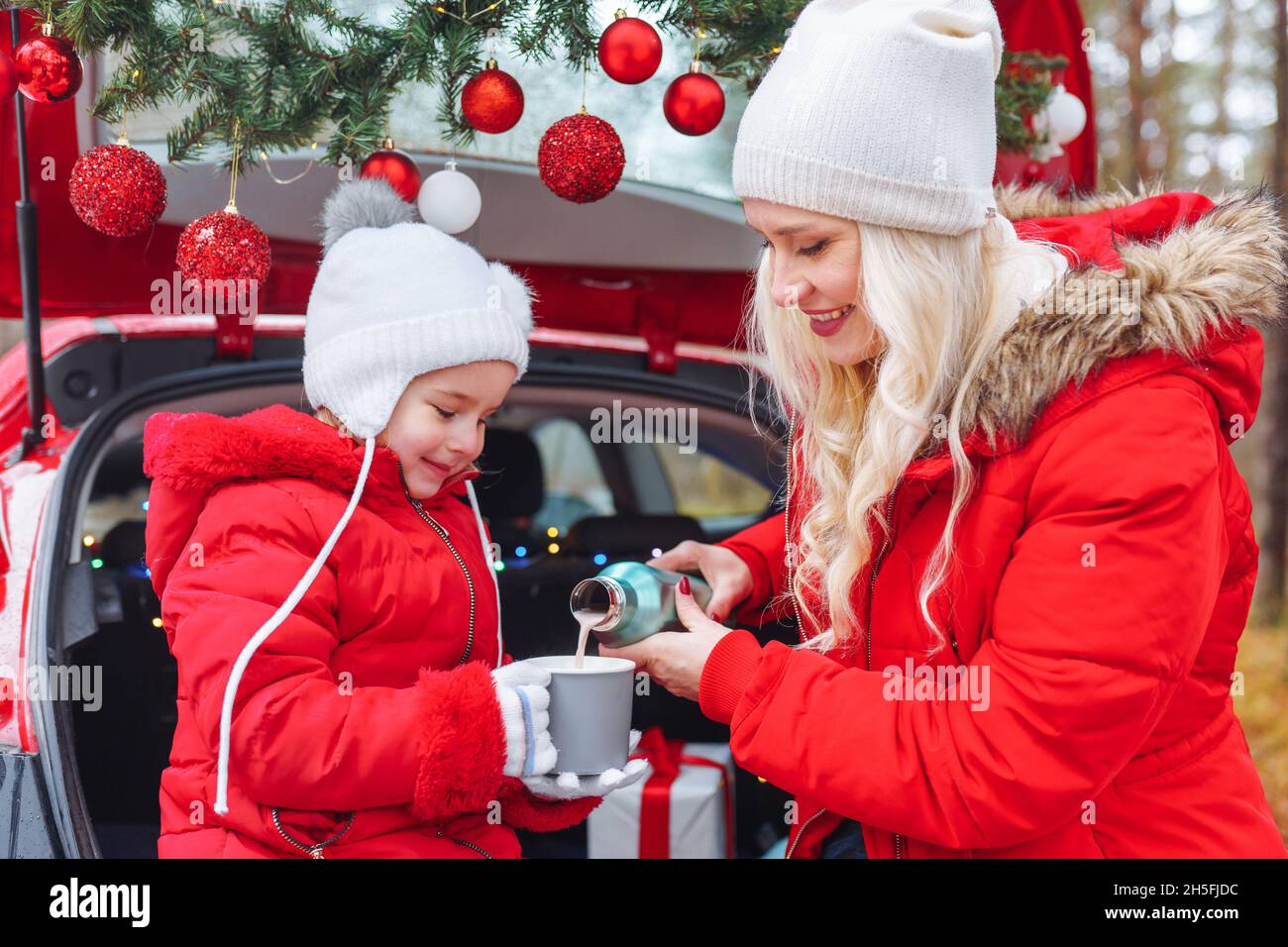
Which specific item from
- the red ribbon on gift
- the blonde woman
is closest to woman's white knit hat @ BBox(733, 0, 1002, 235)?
the blonde woman

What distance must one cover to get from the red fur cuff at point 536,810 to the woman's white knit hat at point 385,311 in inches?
24.1

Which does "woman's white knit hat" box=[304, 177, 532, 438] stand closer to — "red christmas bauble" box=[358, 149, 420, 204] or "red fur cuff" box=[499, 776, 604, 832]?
"red christmas bauble" box=[358, 149, 420, 204]

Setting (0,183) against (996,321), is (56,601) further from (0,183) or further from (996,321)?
(996,321)

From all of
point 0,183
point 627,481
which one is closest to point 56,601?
point 0,183

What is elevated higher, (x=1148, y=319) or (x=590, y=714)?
(x=1148, y=319)

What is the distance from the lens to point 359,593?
63.6 inches

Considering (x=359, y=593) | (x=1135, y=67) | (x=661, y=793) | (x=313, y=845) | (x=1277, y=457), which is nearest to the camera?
(x=313, y=845)

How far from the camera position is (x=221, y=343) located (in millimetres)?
2676

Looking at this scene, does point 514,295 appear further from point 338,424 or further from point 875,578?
point 875,578

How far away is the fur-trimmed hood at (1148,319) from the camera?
139 centimetres

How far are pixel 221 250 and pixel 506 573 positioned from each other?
4.80 feet

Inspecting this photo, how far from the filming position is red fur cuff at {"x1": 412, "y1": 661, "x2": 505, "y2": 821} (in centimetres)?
147

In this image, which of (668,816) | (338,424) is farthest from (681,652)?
(668,816)

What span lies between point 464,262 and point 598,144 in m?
0.29
